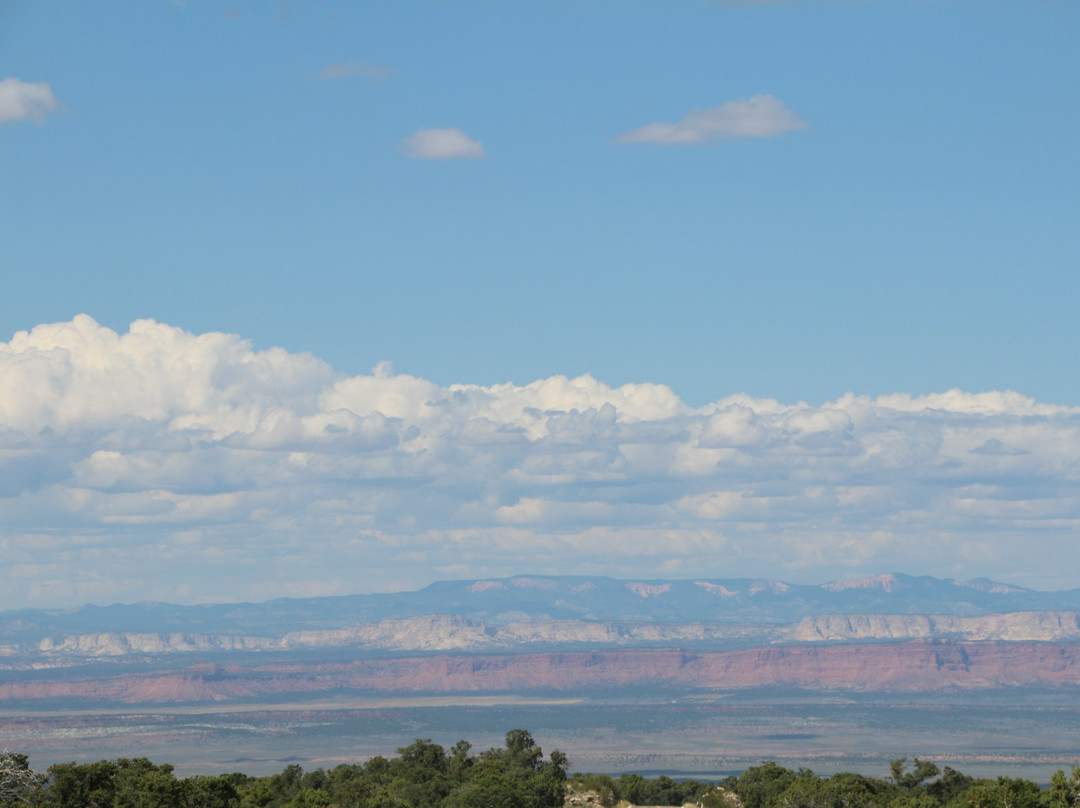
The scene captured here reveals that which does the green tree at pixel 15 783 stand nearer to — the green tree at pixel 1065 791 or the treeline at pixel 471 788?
the treeline at pixel 471 788

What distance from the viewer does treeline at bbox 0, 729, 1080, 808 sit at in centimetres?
11238

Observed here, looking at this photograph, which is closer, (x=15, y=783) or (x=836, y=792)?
(x=15, y=783)

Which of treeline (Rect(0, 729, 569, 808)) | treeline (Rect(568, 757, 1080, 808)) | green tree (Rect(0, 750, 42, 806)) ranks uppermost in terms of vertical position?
green tree (Rect(0, 750, 42, 806))

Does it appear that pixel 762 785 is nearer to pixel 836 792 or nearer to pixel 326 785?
pixel 836 792

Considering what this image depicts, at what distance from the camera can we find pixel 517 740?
182 meters

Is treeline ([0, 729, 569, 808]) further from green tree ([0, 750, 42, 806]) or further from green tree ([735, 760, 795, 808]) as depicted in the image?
green tree ([735, 760, 795, 808])

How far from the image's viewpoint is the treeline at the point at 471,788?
112 metres

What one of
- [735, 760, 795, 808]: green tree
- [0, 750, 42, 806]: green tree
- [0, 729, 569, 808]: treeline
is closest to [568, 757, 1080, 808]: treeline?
[735, 760, 795, 808]: green tree

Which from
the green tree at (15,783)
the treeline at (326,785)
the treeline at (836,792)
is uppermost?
the green tree at (15,783)

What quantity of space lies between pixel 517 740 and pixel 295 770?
25999mm

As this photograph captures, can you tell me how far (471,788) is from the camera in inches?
5679

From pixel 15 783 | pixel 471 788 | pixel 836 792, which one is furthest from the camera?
pixel 471 788

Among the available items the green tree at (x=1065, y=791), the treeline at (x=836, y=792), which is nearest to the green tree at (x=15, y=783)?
the treeline at (x=836, y=792)

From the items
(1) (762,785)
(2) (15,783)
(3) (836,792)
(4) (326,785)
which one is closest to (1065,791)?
(3) (836,792)
